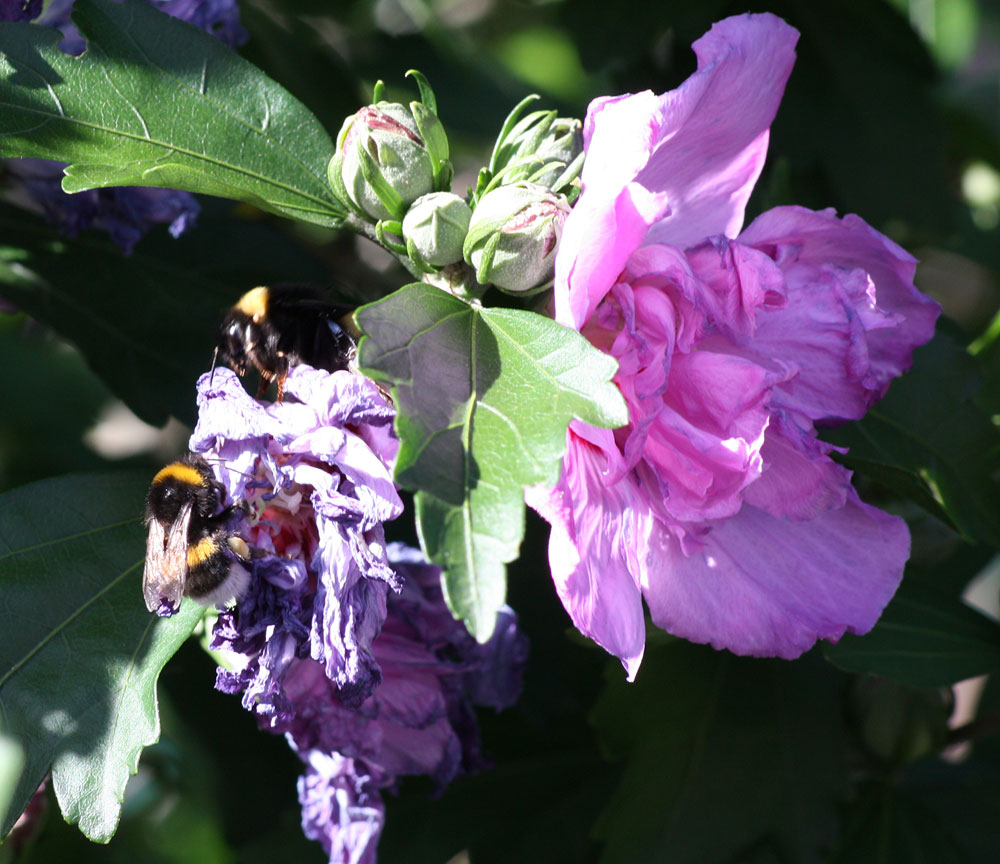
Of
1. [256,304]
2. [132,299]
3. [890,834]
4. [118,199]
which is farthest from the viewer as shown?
[890,834]

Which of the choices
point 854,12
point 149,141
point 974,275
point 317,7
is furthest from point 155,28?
point 974,275

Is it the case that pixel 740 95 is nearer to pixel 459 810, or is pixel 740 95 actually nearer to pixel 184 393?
pixel 184 393

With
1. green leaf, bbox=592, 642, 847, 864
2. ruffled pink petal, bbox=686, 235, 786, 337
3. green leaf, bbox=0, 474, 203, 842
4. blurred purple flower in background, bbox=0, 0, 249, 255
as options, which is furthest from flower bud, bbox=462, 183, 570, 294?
green leaf, bbox=592, 642, 847, 864

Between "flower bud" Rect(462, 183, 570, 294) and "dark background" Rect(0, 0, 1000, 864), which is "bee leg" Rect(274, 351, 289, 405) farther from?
"dark background" Rect(0, 0, 1000, 864)

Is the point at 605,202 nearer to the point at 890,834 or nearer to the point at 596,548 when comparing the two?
the point at 596,548

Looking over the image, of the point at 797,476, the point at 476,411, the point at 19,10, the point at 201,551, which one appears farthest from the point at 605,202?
the point at 19,10

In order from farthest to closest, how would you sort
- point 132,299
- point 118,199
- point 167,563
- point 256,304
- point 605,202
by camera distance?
1. point 132,299
2. point 118,199
3. point 256,304
4. point 167,563
5. point 605,202
